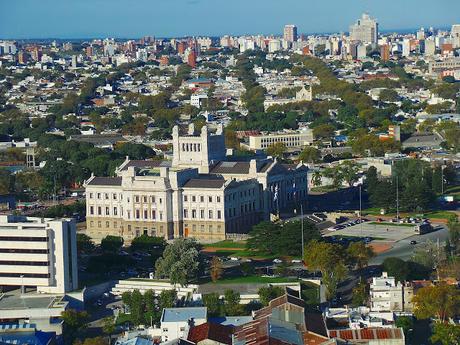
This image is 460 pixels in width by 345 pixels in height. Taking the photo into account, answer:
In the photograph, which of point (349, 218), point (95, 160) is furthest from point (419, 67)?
point (349, 218)

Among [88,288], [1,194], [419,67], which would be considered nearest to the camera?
[88,288]

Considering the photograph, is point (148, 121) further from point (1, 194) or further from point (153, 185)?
point (153, 185)

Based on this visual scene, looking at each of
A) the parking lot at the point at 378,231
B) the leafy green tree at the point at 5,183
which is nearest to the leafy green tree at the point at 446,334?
the parking lot at the point at 378,231

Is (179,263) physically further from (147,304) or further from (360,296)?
(360,296)

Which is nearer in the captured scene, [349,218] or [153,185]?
[153,185]

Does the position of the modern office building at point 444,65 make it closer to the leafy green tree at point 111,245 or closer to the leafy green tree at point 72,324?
the leafy green tree at point 111,245

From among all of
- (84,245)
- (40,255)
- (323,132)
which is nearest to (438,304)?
(40,255)

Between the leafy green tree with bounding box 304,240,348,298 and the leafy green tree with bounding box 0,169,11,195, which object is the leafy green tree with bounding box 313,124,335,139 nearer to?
the leafy green tree with bounding box 0,169,11,195
